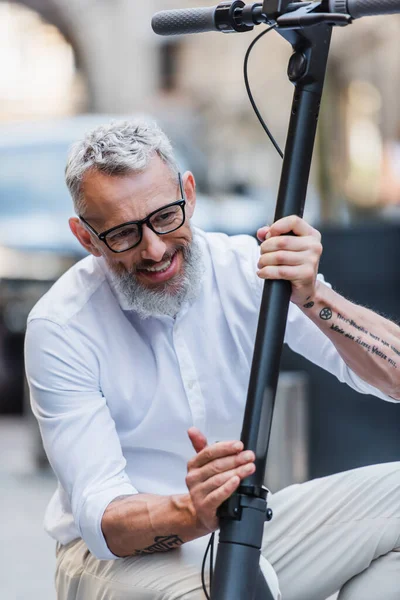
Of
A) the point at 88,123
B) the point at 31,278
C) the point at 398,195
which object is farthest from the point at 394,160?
the point at 31,278

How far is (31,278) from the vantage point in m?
7.73

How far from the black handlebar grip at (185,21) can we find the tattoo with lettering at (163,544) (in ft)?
3.26

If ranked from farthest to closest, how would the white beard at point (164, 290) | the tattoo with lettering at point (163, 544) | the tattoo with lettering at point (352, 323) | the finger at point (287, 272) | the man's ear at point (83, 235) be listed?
the man's ear at point (83, 235), the white beard at point (164, 290), the tattoo with lettering at point (352, 323), the tattoo with lettering at point (163, 544), the finger at point (287, 272)

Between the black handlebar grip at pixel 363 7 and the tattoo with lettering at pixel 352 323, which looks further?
the tattoo with lettering at pixel 352 323

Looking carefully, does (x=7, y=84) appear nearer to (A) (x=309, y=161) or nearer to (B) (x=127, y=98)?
(B) (x=127, y=98)

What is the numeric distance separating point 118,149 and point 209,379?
602mm

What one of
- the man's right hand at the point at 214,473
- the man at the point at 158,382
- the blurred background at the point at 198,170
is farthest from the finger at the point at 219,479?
the blurred background at the point at 198,170

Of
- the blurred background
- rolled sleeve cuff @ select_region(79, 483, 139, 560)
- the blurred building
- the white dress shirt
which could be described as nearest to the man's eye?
the white dress shirt

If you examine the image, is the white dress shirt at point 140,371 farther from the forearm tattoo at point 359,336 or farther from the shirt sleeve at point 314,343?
the forearm tattoo at point 359,336

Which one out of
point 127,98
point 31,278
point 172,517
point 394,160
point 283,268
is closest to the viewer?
point 283,268

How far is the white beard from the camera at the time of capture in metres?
2.58

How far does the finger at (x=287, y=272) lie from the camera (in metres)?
2.01

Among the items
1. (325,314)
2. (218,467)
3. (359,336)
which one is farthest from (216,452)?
(359,336)

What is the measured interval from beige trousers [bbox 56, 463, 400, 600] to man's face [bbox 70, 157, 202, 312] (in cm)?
60
